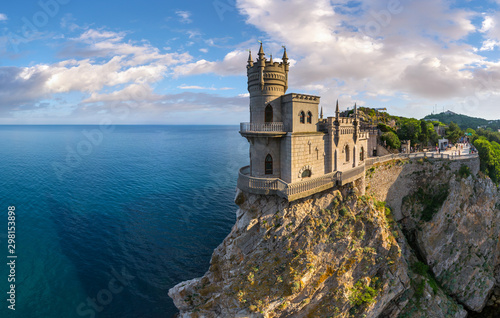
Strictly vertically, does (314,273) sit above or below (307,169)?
below

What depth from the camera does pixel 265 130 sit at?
1012 inches

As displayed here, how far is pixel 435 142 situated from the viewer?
54.6m

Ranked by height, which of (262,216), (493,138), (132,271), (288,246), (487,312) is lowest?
(487,312)

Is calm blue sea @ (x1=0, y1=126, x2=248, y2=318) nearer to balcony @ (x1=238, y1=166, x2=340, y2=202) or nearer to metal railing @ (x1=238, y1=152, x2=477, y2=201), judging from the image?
balcony @ (x1=238, y1=166, x2=340, y2=202)

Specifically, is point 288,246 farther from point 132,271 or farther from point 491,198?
point 491,198

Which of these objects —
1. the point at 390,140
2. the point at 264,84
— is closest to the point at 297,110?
the point at 264,84

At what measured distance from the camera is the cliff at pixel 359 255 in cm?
2281

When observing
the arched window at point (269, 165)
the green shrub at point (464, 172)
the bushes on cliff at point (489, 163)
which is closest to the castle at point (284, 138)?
the arched window at point (269, 165)

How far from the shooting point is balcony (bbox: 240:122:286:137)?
25297 millimetres

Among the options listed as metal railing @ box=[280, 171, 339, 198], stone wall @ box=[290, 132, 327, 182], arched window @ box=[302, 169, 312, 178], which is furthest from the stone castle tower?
metal railing @ box=[280, 171, 339, 198]

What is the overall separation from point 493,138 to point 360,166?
62.8 metres

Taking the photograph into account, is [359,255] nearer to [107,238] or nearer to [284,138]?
[284,138]

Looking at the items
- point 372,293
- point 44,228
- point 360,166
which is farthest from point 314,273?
point 44,228

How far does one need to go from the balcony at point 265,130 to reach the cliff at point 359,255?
254 inches
